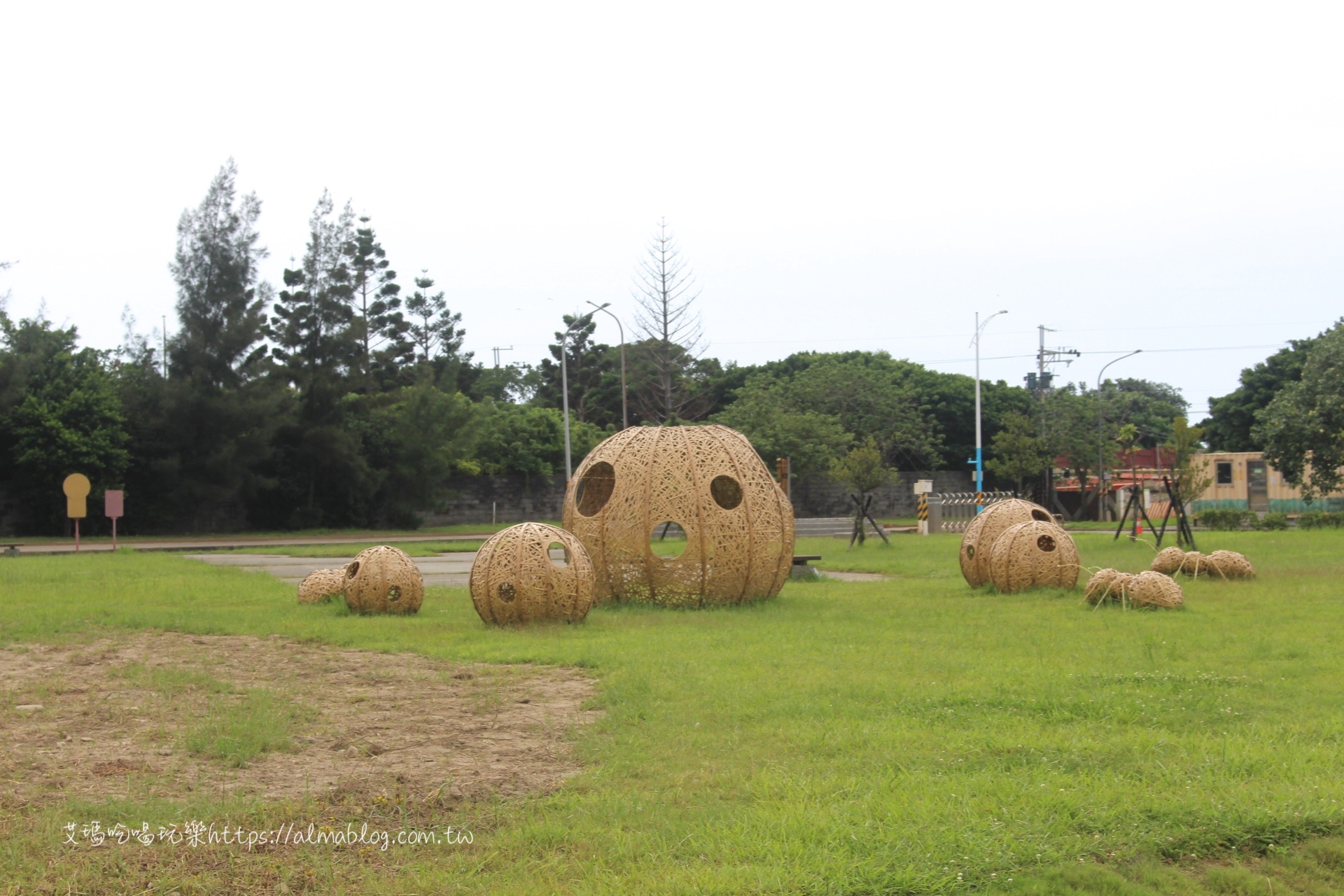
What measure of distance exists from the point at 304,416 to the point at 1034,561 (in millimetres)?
33781

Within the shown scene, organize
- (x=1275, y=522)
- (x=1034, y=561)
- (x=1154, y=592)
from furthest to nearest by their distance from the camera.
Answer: (x=1275, y=522) < (x=1034, y=561) < (x=1154, y=592)

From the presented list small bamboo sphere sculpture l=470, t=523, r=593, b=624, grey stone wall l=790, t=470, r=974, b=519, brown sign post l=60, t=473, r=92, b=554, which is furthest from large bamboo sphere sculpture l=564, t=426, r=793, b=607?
grey stone wall l=790, t=470, r=974, b=519

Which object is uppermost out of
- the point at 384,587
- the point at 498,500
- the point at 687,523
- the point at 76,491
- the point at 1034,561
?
the point at 76,491

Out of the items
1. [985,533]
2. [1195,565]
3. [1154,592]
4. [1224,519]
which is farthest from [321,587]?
[1224,519]

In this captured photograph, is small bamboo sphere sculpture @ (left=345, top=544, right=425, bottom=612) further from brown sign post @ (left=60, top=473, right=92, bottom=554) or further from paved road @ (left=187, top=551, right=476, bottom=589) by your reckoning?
brown sign post @ (left=60, top=473, right=92, bottom=554)

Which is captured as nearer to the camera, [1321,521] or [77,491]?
[77,491]

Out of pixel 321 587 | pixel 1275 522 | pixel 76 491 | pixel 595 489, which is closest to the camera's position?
pixel 321 587

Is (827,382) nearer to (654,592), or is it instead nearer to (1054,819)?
(654,592)

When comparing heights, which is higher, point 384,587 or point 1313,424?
point 1313,424

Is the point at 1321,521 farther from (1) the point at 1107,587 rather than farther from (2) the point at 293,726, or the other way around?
(2) the point at 293,726

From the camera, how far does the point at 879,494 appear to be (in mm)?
54656

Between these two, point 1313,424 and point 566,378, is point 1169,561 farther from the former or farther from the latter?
point 566,378

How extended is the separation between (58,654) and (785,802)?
828 cm

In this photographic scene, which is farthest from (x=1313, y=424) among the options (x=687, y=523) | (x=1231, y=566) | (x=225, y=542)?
(x=225, y=542)
